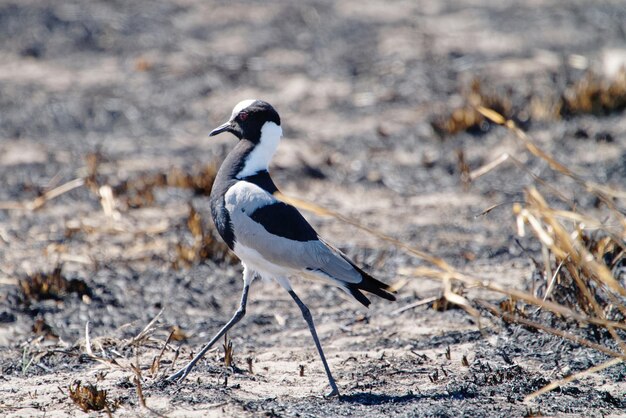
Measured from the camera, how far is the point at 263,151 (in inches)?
196

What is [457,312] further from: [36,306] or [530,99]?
[530,99]

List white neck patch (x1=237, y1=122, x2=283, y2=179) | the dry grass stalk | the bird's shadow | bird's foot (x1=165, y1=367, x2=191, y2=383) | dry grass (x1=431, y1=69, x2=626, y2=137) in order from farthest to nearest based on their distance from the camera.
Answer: dry grass (x1=431, y1=69, x2=626, y2=137)
white neck patch (x1=237, y1=122, x2=283, y2=179)
bird's foot (x1=165, y1=367, x2=191, y2=383)
the bird's shadow
the dry grass stalk

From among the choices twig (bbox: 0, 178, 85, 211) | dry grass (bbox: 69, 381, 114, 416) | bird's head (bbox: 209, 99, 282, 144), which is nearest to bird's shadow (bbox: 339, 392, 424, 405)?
dry grass (bbox: 69, 381, 114, 416)

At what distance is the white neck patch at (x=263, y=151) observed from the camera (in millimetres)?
4934

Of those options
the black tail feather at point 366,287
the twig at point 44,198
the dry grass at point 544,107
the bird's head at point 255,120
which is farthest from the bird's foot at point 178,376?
the dry grass at point 544,107

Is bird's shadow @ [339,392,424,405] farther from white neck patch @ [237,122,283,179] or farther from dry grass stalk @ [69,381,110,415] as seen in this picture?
white neck patch @ [237,122,283,179]

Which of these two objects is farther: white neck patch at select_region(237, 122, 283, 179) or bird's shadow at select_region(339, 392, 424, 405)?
white neck patch at select_region(237, 122, 283, 179)

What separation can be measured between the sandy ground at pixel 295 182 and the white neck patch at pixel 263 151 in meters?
1.06

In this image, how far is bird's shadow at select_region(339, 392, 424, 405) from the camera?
4.31 m

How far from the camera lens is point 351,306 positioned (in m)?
5.97

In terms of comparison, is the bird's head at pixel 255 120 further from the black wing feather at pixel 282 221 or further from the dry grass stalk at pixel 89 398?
the dry grass stalk at pixel 89 398

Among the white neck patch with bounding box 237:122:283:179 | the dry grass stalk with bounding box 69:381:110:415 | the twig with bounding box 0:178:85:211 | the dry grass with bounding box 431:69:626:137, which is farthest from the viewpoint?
the dry grass with bounding box 431:69:626:137

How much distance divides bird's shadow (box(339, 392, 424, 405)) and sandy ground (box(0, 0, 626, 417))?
0.01m

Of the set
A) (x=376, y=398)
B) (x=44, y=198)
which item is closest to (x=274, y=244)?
(x=376, y=398)
